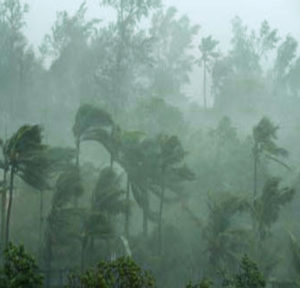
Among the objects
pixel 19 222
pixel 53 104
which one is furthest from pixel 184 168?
pixel 53 104

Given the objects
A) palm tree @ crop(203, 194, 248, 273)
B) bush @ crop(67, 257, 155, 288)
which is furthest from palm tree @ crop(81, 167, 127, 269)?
bush @ crop(67, 257, 155, 288)

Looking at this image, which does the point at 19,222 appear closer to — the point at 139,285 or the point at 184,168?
the point at 184,168

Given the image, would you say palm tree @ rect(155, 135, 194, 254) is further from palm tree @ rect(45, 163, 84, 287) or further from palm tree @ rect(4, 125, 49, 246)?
palm tree @ rect(4, 125, 49, 246)

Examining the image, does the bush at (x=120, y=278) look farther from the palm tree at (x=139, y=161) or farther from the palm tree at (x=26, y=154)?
the palm tree at (x=139, y=161)

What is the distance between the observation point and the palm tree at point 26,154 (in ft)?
63.8

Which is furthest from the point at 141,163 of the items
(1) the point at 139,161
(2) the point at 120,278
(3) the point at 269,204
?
(2) the point at 120,278

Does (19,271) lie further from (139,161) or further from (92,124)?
(139,161)

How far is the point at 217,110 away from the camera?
4691cm

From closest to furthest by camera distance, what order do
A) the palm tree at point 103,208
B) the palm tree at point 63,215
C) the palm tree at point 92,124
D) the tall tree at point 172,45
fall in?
the palm tree at point 63,215
the palm tree at point 103,208
the palm tree at point 92,124
the tall tree at point 172,45

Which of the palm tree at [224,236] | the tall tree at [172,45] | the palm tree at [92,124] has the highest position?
the tall tree at [172,45]

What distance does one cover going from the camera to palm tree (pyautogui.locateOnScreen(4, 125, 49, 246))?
19.4 meters

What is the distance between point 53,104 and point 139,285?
33.9 meters

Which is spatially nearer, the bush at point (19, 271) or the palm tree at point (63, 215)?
the bush at point (19, 271)

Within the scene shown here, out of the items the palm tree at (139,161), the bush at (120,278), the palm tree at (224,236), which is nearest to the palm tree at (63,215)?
the palm tree at (139,161)
